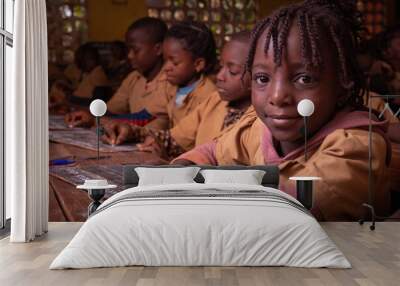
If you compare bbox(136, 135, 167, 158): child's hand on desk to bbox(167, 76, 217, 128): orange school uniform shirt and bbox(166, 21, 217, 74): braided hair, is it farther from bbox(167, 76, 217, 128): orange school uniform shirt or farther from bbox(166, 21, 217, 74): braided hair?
bbox(166, 21, 217, 74): braided hair

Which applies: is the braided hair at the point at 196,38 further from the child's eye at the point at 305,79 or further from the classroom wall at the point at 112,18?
the child's eye at the point at 305,79

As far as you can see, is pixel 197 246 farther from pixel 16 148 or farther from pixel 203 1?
pixel 203 1

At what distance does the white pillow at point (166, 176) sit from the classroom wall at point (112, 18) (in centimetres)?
198

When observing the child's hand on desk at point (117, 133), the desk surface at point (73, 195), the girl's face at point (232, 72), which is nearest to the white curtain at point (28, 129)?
the desk surface at point (73, 195)

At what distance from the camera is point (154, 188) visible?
6.11 meters

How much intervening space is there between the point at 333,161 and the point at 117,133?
9.25 feet

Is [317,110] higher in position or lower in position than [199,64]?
lower

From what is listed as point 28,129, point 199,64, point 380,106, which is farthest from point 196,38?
point 28,129

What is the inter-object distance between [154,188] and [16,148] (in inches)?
59.5

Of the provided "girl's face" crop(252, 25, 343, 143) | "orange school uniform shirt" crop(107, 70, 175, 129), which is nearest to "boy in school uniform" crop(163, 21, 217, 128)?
"orange school uniform shirt" crop(107, 70, 175, 129)

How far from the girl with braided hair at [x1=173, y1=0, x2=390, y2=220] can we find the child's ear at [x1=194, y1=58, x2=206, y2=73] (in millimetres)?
623

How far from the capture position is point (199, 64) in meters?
8.39

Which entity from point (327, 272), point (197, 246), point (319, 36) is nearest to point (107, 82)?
point (319, 36)

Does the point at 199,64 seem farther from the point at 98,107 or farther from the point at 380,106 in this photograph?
the point at 380,106
